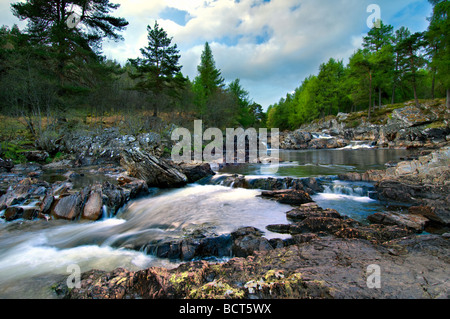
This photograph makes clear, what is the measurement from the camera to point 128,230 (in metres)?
5.94

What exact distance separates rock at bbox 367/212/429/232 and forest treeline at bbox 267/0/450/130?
93.8 ft

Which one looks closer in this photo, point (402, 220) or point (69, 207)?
point (402, 220)

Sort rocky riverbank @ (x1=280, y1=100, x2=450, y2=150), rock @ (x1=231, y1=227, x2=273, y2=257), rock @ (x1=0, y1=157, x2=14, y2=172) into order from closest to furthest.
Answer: rock @ (x1=231, y1=227, x2=273, y2=257), rock @ (x1=0, y1=157, x2=14, y2=172), rocky riverbank @ (x1=280, y1=100, x2=450, y2=150)

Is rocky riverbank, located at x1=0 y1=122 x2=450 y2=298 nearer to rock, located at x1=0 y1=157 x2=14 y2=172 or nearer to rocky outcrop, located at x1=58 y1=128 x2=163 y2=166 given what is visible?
rock, located at x1=0 y1=157 x2=14 y2=172

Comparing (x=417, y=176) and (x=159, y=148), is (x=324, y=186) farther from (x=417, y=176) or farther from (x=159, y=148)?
(x=159, y=148)

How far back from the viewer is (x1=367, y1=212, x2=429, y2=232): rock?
16.1ft

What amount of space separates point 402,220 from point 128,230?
769 cm

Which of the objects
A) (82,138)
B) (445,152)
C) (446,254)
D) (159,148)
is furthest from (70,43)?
(445,152)

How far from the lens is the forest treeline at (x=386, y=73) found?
23203 mm

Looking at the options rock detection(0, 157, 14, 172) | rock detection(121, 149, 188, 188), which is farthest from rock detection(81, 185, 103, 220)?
rock detection(0, 157, 14, 172)

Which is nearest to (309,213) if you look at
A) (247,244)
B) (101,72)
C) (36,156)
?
(247,244)

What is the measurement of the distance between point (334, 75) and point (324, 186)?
46.6 m

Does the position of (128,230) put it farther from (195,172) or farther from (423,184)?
(423,184)

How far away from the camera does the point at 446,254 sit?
302 cm
